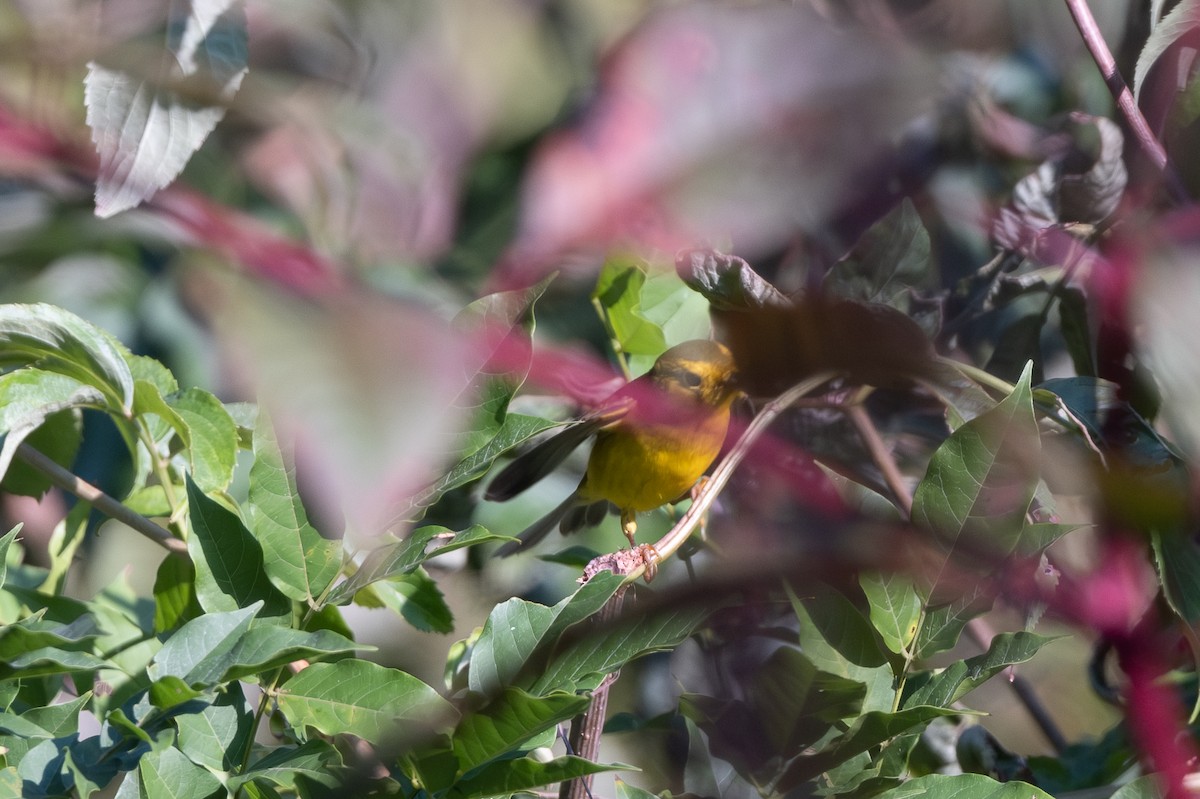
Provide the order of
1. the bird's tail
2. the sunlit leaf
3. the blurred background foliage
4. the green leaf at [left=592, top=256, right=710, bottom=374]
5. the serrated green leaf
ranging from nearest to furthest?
the blurred background foliage → the sunlit leaf → the serrated green leaf → the green leaf at [left=592, top=256, right=710, bottom=374] → the bird's tail

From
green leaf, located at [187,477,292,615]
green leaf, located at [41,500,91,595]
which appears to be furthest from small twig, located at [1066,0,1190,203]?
green leaf, located at [41,500,91,595]

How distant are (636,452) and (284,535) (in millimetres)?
338

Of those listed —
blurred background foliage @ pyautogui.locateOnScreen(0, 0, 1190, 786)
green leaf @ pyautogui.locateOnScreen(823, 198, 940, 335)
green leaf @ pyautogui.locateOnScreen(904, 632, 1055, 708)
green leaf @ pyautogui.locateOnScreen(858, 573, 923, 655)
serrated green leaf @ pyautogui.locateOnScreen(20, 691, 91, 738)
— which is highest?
blurred background foliage @ pyautogui.locateOnScreen(0, 0, 1190, 786)

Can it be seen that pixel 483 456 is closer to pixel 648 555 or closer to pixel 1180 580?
pixel 648 555

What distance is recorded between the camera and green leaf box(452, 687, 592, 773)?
0.40 meters

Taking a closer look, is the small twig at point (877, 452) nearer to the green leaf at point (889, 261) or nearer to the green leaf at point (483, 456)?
the green leaf at point (889, 261)

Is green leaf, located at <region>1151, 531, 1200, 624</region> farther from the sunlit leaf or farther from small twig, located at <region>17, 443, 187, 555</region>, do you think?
small twig, located at <region>17, 443, 187, 555</region>

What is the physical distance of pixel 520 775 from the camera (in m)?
0.43

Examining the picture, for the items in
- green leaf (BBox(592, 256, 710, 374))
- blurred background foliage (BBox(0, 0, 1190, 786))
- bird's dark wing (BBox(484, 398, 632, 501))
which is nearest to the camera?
blurred background foliage (BBox(0, 0, 1190, 786))

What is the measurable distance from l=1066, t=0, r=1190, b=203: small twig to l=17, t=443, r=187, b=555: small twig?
546mm

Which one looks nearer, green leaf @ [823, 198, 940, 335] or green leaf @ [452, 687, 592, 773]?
green leaf @ [452, 687, 592, 773]

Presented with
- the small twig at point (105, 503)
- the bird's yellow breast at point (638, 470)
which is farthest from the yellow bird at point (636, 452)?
the small twig at point (105, 503)

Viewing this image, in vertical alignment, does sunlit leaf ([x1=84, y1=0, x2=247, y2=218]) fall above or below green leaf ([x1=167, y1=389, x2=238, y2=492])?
above

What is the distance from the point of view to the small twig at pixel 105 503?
1.98 ft
